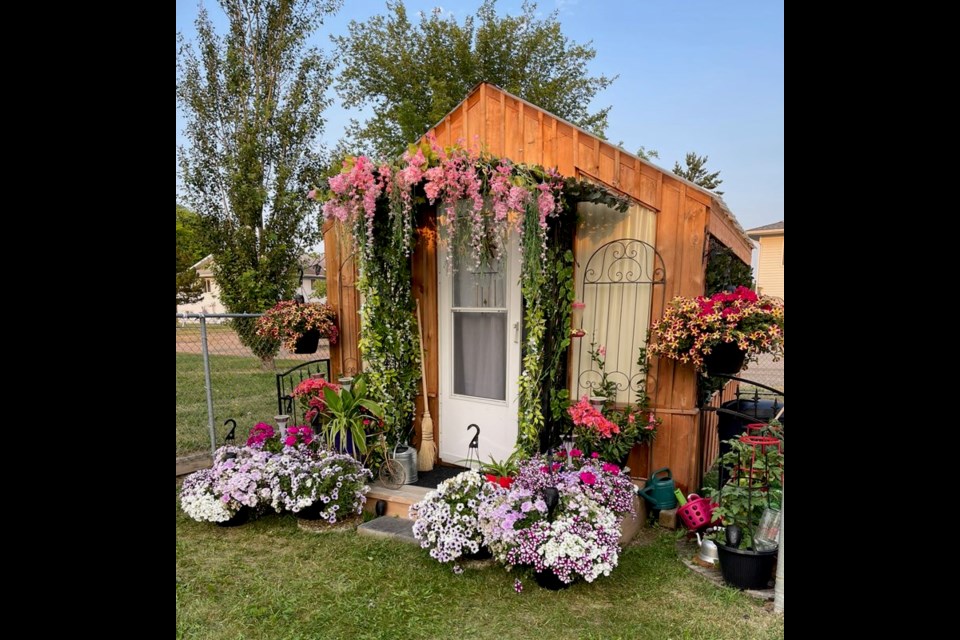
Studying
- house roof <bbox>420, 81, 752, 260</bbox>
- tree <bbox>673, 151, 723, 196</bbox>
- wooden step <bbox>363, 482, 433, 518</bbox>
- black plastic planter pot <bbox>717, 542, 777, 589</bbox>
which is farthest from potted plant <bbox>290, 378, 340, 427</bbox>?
tree <bbox>673, 151, 723, 196</bbox>

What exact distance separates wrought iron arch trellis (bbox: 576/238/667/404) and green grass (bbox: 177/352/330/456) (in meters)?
3.69

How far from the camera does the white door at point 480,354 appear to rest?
3.75 m

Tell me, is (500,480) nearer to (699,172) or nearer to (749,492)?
(749,492)

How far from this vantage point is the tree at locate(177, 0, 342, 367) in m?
8.65

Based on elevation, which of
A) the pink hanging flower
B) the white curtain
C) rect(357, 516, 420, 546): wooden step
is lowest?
rect(357, 516, 420, 546): wooden step

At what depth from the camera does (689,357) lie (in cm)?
310

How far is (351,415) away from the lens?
12.1ft

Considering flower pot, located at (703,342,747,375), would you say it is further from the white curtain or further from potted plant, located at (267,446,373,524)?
potted plant, located at (267,446,373,524)

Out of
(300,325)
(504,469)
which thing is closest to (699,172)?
(300,325)
